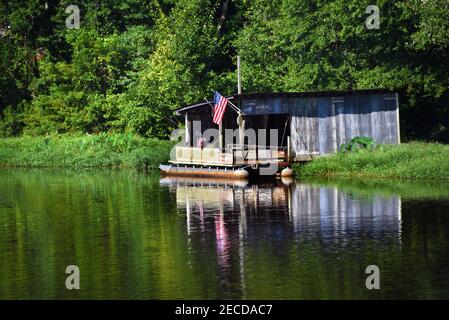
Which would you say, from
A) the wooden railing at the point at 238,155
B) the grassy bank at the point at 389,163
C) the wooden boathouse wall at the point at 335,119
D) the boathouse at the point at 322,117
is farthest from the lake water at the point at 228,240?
the wooden boathouse wall at the point at 335,119

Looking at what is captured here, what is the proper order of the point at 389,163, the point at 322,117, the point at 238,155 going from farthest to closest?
the point at 322,117 < the point at 238,155 < the point at 389,163

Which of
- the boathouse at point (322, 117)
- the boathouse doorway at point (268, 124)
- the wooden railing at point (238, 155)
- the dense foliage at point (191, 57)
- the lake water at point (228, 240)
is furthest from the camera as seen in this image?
the boathouse doorway at point (268, 124)

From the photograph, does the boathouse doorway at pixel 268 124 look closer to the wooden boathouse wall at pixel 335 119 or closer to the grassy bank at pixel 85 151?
the wooden boathouse wall at pixel 335 119

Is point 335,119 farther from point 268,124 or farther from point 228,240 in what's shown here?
point 228,240

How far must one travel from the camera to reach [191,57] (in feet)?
223

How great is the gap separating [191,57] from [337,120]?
14.0 m

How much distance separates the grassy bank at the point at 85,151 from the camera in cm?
6475

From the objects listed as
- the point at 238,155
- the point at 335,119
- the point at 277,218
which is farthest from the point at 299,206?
the point at 335,119

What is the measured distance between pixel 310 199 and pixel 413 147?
11.1 meters

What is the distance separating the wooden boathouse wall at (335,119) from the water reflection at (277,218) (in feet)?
22.0

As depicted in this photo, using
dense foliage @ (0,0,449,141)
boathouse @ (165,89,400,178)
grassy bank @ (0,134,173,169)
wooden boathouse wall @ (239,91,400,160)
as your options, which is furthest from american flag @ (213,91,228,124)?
dense foliage @ (0,0,449,141)
